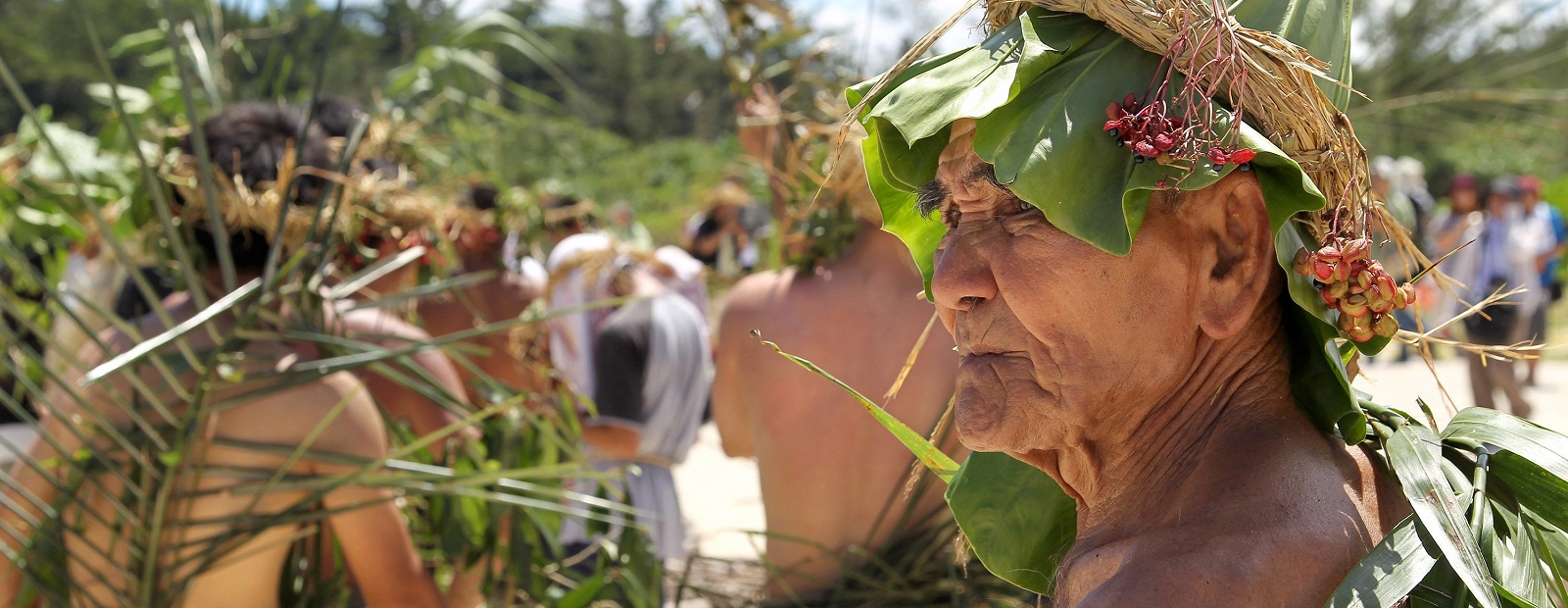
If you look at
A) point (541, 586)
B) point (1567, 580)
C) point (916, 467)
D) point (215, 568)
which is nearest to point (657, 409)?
point (541, 586)

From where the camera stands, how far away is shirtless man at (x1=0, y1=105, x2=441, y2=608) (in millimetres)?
1983

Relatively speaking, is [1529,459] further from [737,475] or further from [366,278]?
[737,475]

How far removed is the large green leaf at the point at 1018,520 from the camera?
1.24 m

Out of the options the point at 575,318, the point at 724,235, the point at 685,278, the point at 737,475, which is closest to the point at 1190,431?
the point at 575,318

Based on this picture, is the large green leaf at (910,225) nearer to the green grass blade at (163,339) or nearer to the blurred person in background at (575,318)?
the green grass blade at (163,339)

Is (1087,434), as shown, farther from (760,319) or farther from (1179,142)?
(760,319)

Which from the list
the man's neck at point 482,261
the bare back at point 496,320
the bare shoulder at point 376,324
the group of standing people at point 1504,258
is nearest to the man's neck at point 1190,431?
the bare shoulder at point 376,324

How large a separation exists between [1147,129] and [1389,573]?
0.38 m

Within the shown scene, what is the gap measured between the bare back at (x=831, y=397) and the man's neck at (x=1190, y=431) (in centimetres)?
121

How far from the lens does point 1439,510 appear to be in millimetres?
916

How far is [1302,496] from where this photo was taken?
944mm

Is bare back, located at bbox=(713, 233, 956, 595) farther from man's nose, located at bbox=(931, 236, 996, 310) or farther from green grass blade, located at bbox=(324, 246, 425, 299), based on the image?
man's nose, located at bbox=(931, 236, 996, 310)

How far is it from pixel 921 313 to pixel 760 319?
38 centimetres

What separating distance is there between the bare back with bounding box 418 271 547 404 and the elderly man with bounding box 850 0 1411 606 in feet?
8.95
